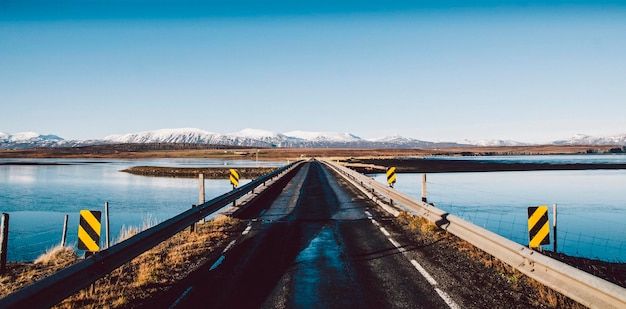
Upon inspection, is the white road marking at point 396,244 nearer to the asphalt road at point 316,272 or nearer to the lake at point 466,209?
the asphalt road at point 316,272

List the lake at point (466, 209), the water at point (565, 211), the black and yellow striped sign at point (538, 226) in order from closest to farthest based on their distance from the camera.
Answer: the black and yellow striped sign at point (538, 226) < the water at point (565, 211) < the lake at point (466, 209)

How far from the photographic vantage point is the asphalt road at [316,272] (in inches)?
247

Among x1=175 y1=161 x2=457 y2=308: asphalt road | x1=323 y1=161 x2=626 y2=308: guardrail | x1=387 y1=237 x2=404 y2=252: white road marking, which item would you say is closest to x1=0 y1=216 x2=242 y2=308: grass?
x1=175 y1=161 x2=457 y2=308: asphalt road

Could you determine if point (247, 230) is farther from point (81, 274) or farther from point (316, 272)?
point (81, 274)

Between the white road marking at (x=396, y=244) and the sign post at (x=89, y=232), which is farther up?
the sign post at (x=89, y=232)

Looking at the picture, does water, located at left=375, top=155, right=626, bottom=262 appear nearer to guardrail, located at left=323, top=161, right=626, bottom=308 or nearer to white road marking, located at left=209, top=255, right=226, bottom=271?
guardrail, located at left=323, top=161, right=626, bottom=308

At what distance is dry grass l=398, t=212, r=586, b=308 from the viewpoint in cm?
634

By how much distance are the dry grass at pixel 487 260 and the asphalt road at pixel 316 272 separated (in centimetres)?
92

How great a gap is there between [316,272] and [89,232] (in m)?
4.08

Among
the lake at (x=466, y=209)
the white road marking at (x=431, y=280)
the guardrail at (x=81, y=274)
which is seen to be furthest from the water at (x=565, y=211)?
the guardrail at (x=81, y=274)

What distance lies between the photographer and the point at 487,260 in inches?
346

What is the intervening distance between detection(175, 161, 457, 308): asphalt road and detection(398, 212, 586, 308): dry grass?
0.92 meters

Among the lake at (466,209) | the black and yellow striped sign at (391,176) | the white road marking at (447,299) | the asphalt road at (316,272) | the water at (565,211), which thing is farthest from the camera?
the black and yellow striped sign at (391,176)

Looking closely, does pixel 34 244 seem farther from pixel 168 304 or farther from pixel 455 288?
pixel 455 288
